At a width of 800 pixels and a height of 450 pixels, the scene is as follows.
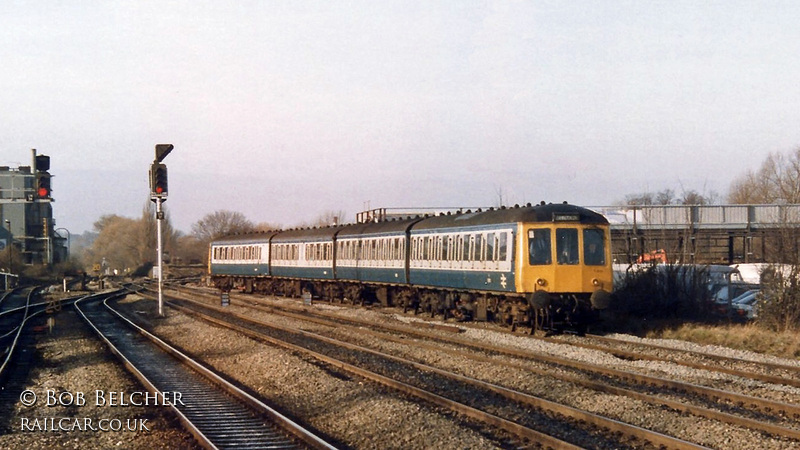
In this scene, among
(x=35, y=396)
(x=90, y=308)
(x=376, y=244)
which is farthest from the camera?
(x=90, y=308)

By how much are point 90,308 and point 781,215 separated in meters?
26.5

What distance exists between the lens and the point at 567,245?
61.8ft

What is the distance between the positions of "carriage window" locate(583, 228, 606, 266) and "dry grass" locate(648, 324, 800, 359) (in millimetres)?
2163

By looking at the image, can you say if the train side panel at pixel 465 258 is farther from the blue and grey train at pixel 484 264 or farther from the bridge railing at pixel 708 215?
the bridge railing at pixel 708 215

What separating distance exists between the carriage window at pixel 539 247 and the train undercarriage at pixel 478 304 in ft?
2.84

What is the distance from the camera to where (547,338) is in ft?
59.5

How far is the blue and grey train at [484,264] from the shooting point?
18766mm

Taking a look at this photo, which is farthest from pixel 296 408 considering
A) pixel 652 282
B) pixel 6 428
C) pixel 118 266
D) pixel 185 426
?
pixel 118 266

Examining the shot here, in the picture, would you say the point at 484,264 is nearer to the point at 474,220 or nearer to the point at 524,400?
the point at 474,220

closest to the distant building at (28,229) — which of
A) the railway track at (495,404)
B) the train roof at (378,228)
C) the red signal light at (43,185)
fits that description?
the train roof at (378,228)

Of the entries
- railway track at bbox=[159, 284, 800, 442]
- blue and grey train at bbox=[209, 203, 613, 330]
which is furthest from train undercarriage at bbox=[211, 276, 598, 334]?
railway track at bbox=[159, 284, 800, 442]

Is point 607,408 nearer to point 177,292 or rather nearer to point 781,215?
point 781,215

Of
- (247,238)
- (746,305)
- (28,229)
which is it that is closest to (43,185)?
(746,305)

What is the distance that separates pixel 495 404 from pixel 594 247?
29.8ft
